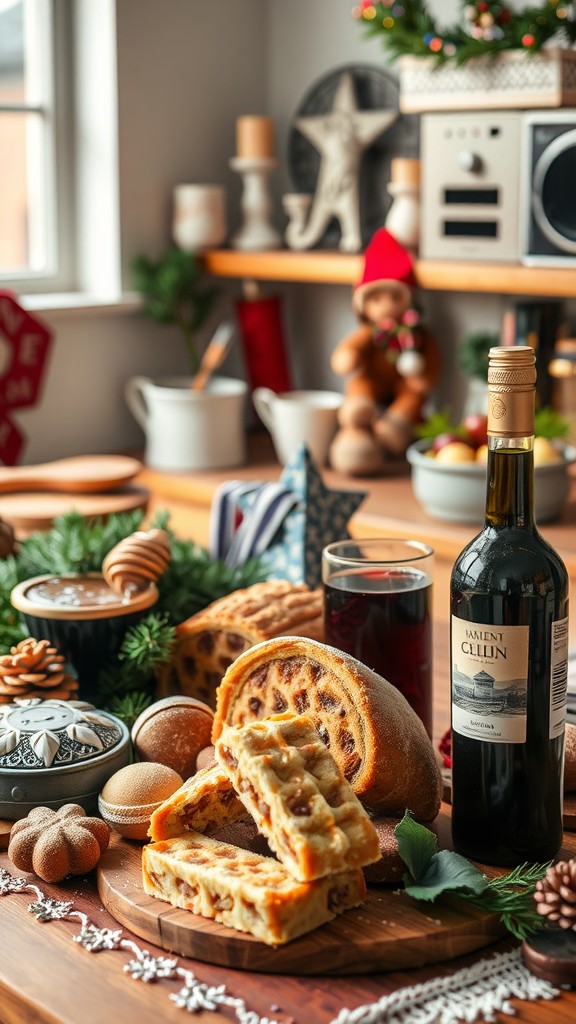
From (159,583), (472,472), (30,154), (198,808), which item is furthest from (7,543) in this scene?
(30,154)

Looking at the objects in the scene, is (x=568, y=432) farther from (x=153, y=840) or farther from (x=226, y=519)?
(x=153, y=840)

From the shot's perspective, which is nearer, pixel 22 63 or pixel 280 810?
pixel 280 810

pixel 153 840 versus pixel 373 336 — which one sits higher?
pixel 373 336

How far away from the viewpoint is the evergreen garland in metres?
1.05

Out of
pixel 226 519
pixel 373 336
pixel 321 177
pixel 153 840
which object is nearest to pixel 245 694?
pixel 153 840

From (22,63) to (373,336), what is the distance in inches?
38.4

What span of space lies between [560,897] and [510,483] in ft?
0.83

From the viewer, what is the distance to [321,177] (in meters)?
2.76

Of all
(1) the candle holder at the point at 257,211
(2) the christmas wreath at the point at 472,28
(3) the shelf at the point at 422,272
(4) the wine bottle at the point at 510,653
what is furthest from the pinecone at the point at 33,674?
(1) the candle holder at the point at 257,211

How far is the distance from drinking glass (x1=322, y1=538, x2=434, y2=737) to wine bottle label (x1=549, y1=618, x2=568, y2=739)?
7.5 inches

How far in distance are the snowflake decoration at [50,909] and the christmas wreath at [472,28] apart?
5.84 ft

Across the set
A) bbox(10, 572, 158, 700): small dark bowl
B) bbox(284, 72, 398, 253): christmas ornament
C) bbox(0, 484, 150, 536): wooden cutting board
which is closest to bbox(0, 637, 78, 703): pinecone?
bbox(10, 572, 158, 700): small dark bowl

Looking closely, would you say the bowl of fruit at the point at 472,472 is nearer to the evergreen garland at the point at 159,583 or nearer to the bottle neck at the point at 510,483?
the evergreen garland at the point at 159,583

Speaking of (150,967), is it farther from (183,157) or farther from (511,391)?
(183,157)
